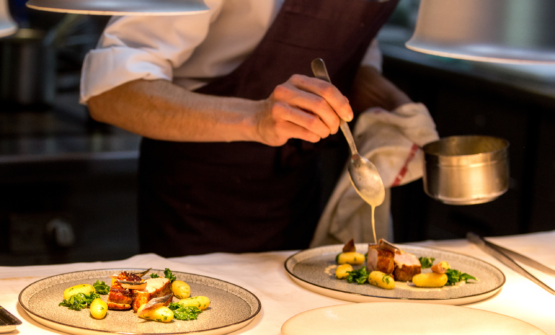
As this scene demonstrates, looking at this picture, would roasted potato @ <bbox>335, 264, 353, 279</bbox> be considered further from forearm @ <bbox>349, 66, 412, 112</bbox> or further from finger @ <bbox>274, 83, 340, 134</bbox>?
forearm @ <bbox>349, 66, 412, 112</bbox>

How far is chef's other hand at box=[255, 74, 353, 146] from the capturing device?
1.14 m

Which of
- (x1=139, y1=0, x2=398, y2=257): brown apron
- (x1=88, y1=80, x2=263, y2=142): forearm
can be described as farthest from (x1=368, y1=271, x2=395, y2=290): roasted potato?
(x1=139, y1=0, x2=398, y2=257): brown apron

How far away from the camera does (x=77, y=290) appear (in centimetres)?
97

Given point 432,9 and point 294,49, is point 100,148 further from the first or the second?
point 432,9

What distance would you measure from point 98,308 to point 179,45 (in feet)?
2.05

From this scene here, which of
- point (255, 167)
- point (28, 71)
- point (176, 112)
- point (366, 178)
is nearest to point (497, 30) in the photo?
point (366, 178)

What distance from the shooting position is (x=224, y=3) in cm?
144

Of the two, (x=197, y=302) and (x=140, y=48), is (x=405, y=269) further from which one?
(x=140, y=48)

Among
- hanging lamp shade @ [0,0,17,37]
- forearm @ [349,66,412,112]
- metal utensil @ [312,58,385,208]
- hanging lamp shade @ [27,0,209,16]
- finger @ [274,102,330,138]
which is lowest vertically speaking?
metal utensil @ [312,58,385,208]

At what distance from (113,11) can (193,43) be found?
0.52 metres

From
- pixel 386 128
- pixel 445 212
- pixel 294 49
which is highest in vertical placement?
pixel 294 49

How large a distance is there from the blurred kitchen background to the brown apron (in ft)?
1.36

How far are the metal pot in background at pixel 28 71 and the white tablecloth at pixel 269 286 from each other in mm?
1445

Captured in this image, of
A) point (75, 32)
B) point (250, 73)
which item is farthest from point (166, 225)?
point (75, 32)
